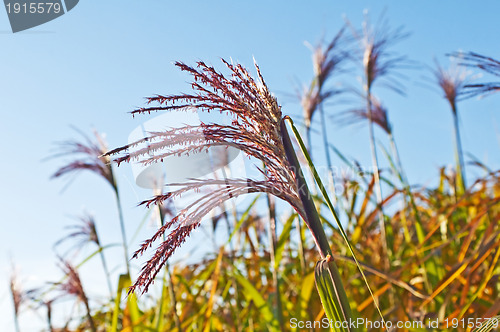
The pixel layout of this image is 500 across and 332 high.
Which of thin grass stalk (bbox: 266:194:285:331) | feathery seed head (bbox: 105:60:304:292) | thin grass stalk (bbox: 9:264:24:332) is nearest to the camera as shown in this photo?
feathery seed head (bbox: 105:60:304:292)

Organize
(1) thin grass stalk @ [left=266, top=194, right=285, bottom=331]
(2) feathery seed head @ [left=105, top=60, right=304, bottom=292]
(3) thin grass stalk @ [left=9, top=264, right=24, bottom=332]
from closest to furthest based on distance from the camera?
(2) feathery seed head @ [left=105, top=60, right=304, bottom=292] → (1) thin grass stalk @ [left=266, top=194, right=285, bottom=331] → (3) thin grass stalk @ [left=9, top=264, right=24, bottom=332]

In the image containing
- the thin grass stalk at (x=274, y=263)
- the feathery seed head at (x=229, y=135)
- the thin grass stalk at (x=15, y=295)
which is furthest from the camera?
the thin grass stalk at (x=15, y=295)

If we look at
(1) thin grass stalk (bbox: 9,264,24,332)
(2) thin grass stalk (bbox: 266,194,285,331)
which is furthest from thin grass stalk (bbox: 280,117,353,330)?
(1) thin grass stalk (bbox: 9,264,24,332)

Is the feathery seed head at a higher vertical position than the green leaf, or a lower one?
higher

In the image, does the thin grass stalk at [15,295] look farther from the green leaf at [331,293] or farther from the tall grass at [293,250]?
the green leaf at [331,293]

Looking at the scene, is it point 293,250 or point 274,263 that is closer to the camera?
point 274,263

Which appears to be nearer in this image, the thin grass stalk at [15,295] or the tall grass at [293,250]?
the tall grass at [293,250]

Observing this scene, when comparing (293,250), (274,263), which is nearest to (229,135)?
(274,263)

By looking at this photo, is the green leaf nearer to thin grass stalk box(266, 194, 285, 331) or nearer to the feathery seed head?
the feathery seed head

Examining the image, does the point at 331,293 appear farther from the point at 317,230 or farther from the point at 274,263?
the point at 274,263

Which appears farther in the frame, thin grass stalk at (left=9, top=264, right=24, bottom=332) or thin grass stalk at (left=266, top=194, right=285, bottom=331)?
thin grass stalk at (left=9, top=264, right=24, bottom=332)

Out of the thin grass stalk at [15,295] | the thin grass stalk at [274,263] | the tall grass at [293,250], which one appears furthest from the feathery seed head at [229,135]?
the thin grass stalk at [15,295]
